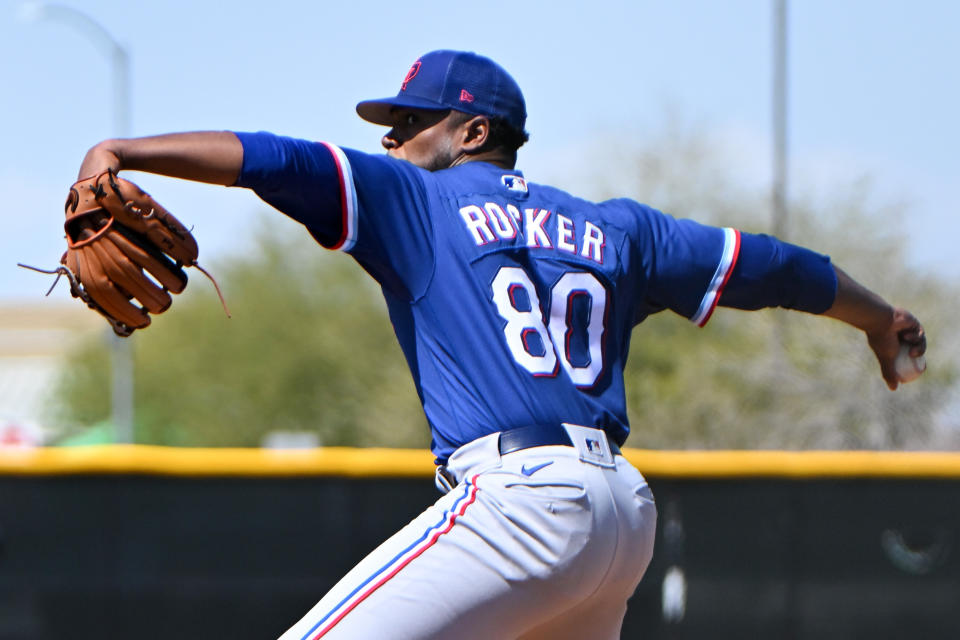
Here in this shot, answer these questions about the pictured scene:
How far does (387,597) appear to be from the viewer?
2.16m

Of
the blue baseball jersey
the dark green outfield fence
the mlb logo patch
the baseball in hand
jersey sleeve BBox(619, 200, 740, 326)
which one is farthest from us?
the dark green outfield fence

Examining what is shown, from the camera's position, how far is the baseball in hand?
3211 mm

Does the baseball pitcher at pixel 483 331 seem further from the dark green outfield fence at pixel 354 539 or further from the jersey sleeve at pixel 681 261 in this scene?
the dark green outfield fence at pixel 354 539

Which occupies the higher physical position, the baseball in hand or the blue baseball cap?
the blue baseball cap

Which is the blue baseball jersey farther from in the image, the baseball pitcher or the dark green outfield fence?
the dark green outfield fence

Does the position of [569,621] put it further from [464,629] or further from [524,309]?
[524,309]

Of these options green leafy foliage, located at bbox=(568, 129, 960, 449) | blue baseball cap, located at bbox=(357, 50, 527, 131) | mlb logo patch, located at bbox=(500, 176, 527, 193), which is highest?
blue baseball cap, located at bbox=(357, 50, 527, 131)

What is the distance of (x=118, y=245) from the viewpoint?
2240 mm

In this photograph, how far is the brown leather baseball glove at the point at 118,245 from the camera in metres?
2.20

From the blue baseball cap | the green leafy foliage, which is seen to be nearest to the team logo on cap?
the blue baseball cap

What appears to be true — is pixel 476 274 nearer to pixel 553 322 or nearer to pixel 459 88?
pixel 553 322

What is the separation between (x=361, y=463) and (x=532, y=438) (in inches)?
134

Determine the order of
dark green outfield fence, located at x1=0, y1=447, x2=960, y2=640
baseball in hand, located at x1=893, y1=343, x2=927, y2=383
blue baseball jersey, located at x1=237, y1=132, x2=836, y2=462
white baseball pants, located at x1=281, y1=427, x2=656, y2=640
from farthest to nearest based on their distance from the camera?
dark green outfield fence, located at x1=0, y1=447, x2=960, y2=640 < baseball in hand, located at x1=893, y1=343, x2=927, y2=383 < blue baseball jersey, located at x1=237, y1=132, x2=836, y2=462 < white baseball pants, located at x1=281, y1=427, x2=656, y2=640

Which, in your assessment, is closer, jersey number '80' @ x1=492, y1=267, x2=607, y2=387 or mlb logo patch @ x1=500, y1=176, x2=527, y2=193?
jersey number '80' @ x1=492, y1=267, x2=607, y2=387
